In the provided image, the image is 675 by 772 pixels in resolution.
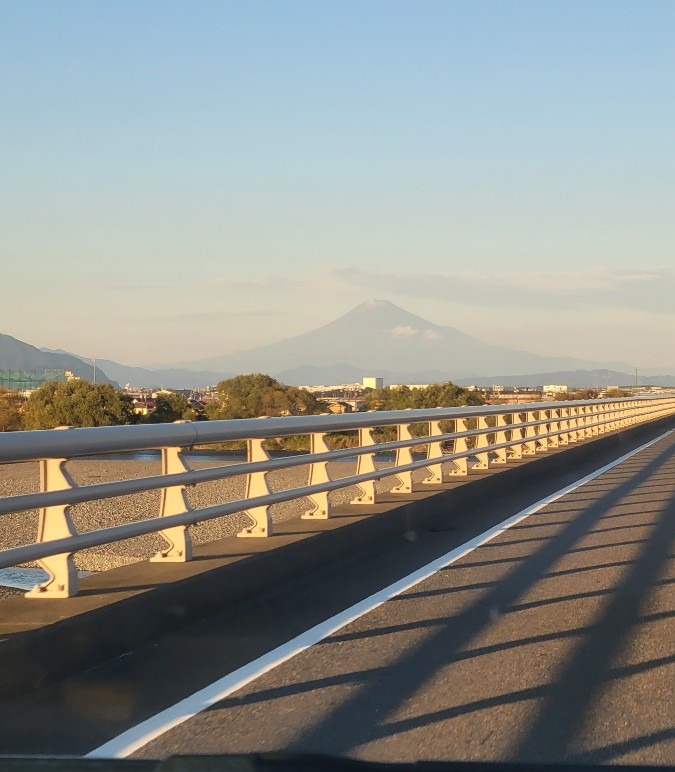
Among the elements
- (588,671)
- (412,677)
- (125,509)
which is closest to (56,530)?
(412,677)

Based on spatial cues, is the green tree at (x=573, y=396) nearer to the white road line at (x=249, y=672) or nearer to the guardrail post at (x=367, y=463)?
the guardrail post at (x=367, y=463)

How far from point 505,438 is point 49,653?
14.2 metres

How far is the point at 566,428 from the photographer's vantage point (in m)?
26.7

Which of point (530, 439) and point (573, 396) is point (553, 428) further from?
point (573, 396)

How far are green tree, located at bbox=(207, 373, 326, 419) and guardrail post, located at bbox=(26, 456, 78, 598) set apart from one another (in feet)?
93.1

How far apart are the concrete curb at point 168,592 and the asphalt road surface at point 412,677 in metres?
0.12

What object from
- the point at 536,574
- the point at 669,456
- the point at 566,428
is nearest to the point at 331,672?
the point at 536,574

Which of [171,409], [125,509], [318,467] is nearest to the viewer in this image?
[318,467]

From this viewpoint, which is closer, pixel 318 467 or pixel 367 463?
pixel 318 467

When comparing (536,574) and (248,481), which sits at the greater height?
(248,481)

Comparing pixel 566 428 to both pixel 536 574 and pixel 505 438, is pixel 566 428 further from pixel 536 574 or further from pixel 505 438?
pixel 536 574

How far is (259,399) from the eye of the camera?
43.5 meters

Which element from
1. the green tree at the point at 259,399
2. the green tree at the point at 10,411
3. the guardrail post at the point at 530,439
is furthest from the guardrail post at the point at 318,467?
the green tree at the point at 259,399

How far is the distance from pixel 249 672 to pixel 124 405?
25.1 metres
